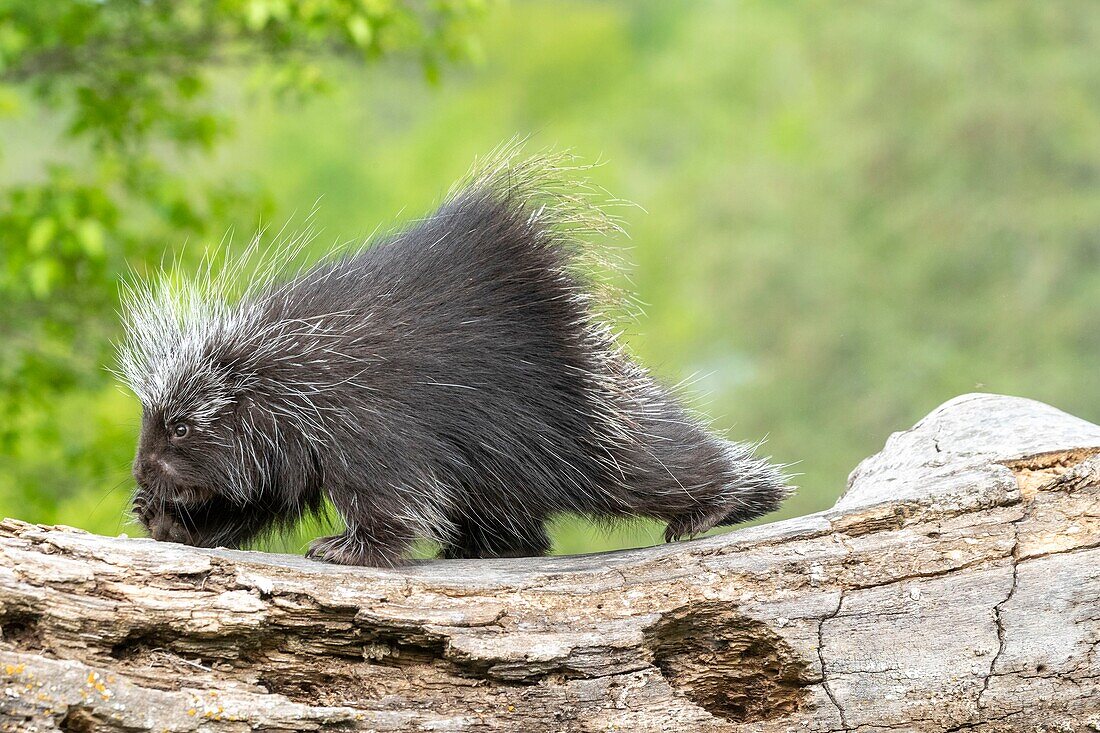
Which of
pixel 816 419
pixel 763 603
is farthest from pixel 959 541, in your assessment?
pixel 816 419

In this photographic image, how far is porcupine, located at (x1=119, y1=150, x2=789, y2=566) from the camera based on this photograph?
3.20 meters

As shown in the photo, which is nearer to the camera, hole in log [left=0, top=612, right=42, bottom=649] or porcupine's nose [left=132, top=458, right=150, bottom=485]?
hole in log [left=0, top=612, right=42, bottom=649]

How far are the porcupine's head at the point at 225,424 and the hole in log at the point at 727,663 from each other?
112 centimetres

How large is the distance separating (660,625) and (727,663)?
0.71 ft

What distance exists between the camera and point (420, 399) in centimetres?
320

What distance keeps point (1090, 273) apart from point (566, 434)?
1461 centimetres

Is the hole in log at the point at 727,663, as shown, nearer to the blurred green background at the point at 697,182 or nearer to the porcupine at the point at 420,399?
the porcupine at the point at 420,399

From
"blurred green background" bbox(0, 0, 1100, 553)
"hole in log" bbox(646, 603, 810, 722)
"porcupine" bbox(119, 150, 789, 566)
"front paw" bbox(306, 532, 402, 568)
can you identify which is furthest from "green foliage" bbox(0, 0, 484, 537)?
"hole in log" bbox(646, 603, 810, 722)

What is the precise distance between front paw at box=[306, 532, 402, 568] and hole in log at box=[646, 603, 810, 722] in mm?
750

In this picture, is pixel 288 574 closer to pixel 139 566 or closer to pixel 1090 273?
pixel 139 566

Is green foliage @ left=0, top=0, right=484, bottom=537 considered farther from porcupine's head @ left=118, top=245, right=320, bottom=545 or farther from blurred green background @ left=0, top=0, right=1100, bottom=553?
porcupine's head @ left=118, top=245, right=320, bottom=545

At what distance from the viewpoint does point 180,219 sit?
247 inches

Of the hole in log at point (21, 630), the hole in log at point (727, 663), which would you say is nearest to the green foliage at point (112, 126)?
the hole in log at point (21, 630)

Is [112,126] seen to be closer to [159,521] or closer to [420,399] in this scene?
[159,521]
